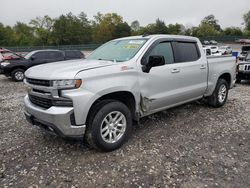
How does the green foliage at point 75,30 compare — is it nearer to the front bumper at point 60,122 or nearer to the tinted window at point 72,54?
the tinted window at point 72,54

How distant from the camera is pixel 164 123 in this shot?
5.28 meters

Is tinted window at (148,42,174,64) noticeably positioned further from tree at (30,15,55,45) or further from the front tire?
tree at (30,15,55,45)

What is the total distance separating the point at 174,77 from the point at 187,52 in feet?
2.82

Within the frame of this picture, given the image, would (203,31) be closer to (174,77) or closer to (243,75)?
(243,75)

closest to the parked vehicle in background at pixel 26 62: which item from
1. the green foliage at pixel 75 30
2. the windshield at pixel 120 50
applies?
the windshield at pixel 120 50

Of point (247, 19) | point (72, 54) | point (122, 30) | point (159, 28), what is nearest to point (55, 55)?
point (72, 54)

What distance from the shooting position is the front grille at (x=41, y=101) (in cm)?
355

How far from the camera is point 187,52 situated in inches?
207

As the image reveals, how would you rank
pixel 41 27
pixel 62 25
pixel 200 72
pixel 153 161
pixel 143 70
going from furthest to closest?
1. pixel 41 27
2. pixel 62 25
3. pixel 200 72
4. pixel 143 70
5. pixel 153 161

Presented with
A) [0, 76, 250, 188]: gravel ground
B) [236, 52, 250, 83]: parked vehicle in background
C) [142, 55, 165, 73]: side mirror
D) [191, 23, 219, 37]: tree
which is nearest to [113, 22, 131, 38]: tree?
[191, 23, 219, 37]: tree

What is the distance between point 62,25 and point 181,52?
7386 cm

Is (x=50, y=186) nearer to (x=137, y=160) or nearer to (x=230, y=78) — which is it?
(x=137, y=160)

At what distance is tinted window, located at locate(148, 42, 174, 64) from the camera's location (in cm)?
458

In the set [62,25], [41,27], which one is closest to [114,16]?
[62,25]
